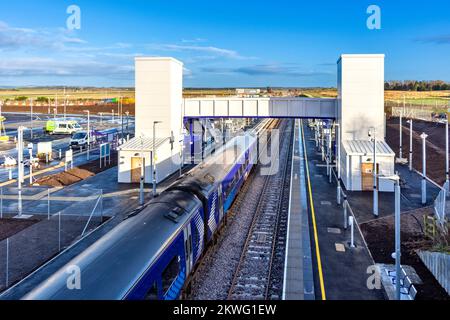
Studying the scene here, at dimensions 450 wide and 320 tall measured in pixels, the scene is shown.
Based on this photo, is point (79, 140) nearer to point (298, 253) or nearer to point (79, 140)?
point (79, 140)

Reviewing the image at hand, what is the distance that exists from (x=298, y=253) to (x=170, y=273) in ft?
26.6

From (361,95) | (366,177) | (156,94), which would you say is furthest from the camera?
(156,94)

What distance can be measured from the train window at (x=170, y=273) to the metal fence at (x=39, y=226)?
7048mm

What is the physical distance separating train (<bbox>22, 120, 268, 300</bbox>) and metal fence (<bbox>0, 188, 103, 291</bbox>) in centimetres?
626

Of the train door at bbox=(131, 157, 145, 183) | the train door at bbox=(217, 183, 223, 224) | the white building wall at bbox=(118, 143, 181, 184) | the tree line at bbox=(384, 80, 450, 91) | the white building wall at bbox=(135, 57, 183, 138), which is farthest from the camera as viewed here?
the tree line at bbox=(384, 80, 450, 91)

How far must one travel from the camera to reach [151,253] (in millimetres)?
10070

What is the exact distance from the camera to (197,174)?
19109mm

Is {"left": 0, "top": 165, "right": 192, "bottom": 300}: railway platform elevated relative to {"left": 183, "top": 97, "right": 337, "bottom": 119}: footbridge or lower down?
lower down

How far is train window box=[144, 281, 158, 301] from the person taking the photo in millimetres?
9409

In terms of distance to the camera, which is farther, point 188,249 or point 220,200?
point 220,200

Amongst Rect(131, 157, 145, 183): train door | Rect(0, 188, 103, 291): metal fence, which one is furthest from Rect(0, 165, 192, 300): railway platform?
Rect(131, 157, 145, 183): train door

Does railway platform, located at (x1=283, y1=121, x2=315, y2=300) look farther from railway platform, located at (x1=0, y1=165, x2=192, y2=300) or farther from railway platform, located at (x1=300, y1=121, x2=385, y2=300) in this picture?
railway platform, located at (x1=0, y1=165, x2=192, y2=300)

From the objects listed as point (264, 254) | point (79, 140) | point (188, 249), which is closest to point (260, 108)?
point (264, 254)

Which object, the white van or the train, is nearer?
the train
